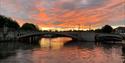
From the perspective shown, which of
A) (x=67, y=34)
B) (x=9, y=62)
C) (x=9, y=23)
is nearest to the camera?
(x=9, y=62)

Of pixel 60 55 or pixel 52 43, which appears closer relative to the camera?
pixel 60 55

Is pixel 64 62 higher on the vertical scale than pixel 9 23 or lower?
lower

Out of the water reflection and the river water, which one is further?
the water reflection

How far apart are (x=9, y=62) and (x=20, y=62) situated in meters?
1.37

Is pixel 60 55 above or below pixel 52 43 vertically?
below

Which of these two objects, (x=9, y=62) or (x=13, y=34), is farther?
(x=13, y=34)

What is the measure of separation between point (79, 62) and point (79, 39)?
226 feet

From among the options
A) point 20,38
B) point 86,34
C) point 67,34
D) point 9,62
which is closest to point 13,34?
point 20,38

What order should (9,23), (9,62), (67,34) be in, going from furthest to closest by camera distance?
(9,23), (67,34), (9,62)

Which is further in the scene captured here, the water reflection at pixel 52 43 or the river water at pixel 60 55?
the water reflection at pixel 52 43

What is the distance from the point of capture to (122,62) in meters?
31.7

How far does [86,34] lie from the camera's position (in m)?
100

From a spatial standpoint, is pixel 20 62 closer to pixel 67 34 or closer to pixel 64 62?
pixel 64 62

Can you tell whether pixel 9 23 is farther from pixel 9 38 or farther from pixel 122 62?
pixel 122 62
